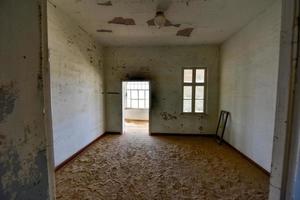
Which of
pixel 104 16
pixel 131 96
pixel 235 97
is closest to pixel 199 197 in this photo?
pixel 235 97

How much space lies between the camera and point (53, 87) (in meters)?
2.83

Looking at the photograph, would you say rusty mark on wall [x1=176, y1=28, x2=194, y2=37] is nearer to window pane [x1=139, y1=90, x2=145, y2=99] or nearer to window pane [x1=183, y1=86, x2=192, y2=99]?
window pane [x1=183, y1=86, x2=192, y2=99]

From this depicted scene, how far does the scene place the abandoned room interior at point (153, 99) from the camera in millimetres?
717

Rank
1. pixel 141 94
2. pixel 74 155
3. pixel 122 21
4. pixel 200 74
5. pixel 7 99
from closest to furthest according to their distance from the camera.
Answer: pixel 7 99 → pixel 122 21 → pixel 74 155 → pixel 200 74 → pixel 141 94

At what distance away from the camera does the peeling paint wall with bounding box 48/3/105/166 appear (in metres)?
2.88

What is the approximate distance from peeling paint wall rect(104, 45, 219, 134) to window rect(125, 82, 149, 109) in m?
2.70

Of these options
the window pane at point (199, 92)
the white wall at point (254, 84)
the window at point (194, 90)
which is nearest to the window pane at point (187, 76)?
the window at point (194, 90)

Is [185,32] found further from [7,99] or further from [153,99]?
[7,99]

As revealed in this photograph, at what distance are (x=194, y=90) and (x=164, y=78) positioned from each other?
989mm

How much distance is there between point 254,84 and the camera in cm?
318

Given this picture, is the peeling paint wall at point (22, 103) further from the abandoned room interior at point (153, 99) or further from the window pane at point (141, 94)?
the window pane at point (141, 94)

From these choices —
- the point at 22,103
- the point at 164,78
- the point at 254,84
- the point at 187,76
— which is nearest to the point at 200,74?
the point at 187,76

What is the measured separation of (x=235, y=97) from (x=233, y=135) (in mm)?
894

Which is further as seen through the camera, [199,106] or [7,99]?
[199,106]
